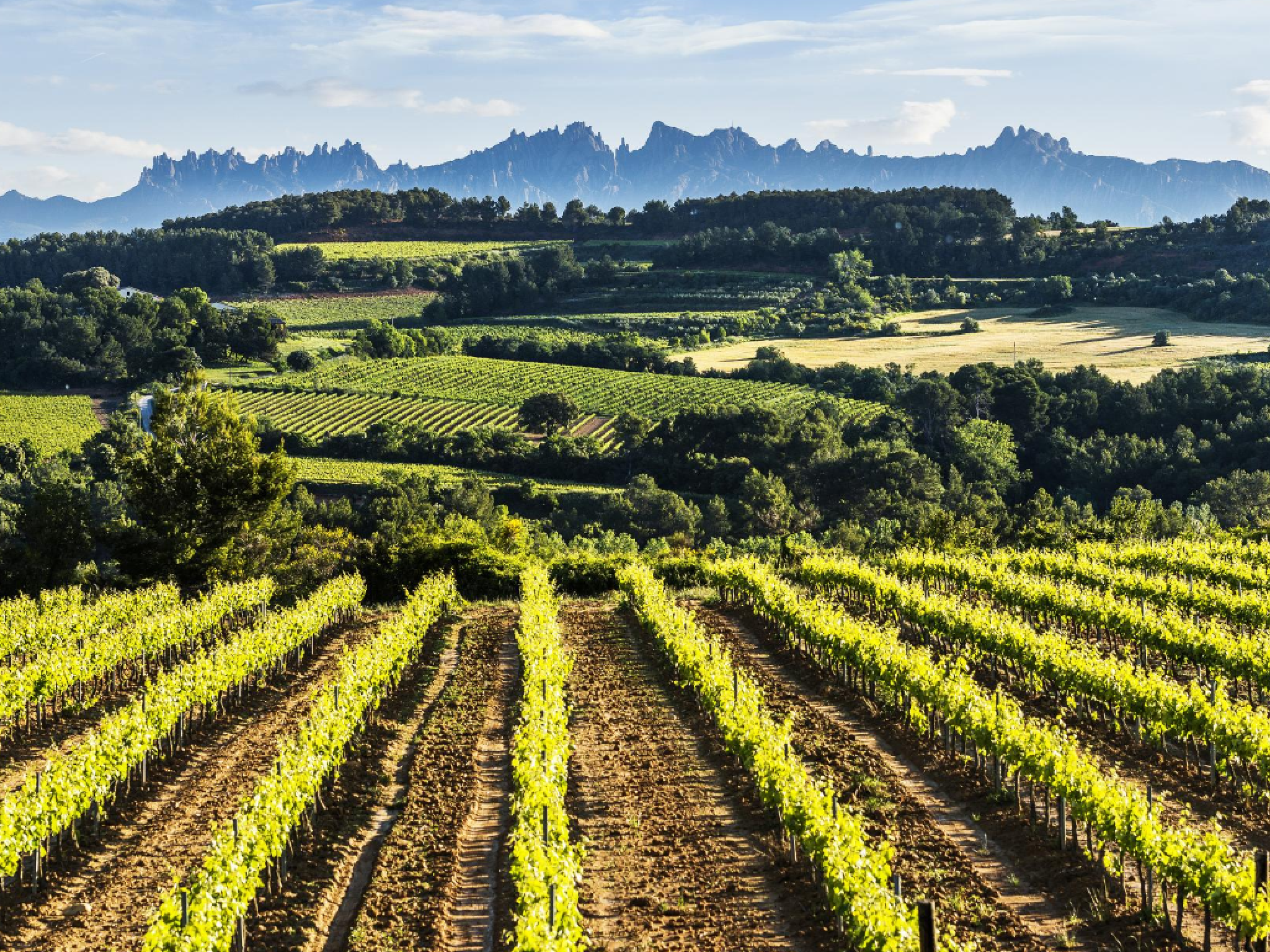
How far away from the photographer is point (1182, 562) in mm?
30500

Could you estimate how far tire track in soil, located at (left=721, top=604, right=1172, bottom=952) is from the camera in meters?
11.5

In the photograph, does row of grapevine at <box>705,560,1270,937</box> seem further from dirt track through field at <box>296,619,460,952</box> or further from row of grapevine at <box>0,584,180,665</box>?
row of grapevine at <box>0,584,180,665</box>

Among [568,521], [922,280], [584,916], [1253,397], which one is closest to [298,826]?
[584,916]

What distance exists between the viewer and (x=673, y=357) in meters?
102

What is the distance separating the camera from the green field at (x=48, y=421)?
78.6 metres

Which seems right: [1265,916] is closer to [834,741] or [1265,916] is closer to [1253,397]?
[834,741]

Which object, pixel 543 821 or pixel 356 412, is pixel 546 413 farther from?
pixel 543 821

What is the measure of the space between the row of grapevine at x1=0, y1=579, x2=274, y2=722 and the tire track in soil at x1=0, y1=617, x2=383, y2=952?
2.86 meters

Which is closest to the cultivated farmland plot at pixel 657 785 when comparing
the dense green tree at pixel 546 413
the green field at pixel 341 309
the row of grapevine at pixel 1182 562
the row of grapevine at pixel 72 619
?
the row of grapevine at pixel 72 619

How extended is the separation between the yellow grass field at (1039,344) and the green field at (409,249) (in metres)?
61.1

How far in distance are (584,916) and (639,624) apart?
1696 centimetres

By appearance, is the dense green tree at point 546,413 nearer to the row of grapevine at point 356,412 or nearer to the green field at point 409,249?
the row of grapevine at point 356,412

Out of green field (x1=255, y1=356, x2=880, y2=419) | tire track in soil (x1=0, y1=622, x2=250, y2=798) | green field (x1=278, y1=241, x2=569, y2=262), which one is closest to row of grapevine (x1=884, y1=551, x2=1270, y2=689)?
tire track in soil (x1=0, y1=622, x2=250, y2=798)

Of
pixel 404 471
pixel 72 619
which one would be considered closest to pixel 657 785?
pixel 72 619
